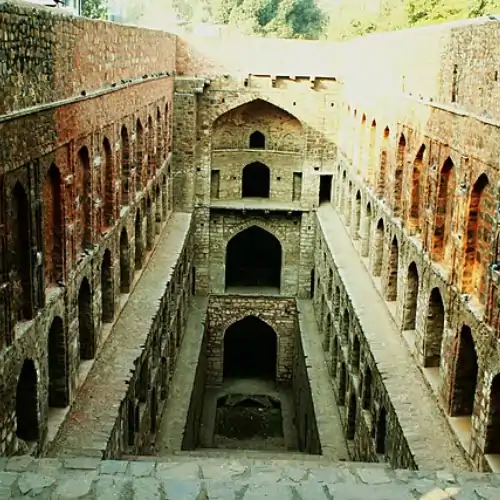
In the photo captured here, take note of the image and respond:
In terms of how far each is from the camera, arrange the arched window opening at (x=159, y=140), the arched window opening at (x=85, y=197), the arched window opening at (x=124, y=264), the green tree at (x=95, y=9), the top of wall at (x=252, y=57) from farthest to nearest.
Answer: the green tree at (x=95, y=9) → the top of wall at (x=252, y=57) → the arched window opening at (x=159, y=140) → the arched window opening at (x=124, y=264) → the arched window opening at (x=85, y=197)

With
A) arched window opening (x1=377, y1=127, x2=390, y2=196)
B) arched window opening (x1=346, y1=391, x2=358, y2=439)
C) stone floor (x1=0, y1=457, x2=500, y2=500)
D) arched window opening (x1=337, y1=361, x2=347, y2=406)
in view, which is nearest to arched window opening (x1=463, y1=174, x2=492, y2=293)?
stone floor (x1=0, y1=457, x2=500, y2=500)

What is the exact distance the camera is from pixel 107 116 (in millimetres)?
13328

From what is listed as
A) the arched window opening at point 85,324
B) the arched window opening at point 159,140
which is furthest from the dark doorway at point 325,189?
the arched window opening at point 85,324

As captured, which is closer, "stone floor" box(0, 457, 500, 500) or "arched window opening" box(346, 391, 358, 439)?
"stone floor" box(0, 457, 500, 500)

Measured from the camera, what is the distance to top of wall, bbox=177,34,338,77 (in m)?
23.9

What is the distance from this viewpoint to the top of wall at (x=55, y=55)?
26.8 feet

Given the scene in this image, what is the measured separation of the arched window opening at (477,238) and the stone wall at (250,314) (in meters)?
14.2

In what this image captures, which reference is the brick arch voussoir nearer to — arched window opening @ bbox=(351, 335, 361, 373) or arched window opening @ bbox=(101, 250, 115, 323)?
arched window opening @ bbox=(351, 335, 361, 373)

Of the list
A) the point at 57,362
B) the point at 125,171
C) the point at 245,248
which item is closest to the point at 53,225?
the point at 57,362

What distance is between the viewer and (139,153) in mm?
17047

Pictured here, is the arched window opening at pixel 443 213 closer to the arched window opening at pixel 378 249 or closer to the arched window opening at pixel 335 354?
the arched window opening at pixel 378 249

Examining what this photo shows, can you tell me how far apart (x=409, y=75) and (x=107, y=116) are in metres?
5.56

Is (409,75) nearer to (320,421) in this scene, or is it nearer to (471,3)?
(320,421)

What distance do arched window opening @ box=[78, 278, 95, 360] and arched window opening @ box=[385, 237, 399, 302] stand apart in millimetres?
6026
